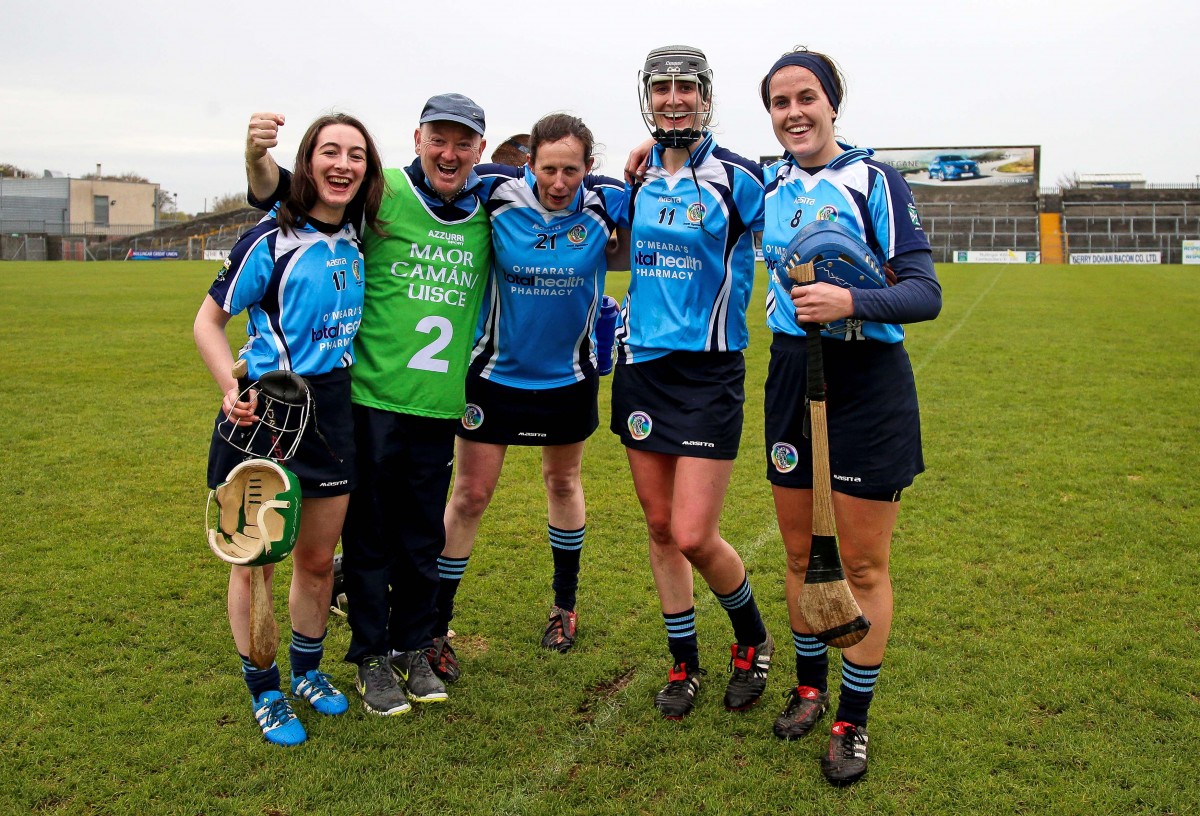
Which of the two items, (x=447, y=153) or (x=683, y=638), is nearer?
(x=447, y=153)

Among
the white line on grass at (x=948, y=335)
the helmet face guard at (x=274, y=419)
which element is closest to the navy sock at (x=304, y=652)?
the helmet face guard at (x=274, y=419)

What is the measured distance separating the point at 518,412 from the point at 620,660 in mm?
1124

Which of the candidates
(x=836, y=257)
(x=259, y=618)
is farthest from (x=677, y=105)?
(x=259, y=618)

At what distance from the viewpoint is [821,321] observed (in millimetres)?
2895

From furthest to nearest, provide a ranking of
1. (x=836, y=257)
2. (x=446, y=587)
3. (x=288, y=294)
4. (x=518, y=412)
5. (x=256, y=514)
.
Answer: (x=446, y=587) → (x=518, y=412) → (x=288, y=294) → (x=256, y=514) → (x=836, y=257)

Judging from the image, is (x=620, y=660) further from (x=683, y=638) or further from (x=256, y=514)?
(x=256, y=514)

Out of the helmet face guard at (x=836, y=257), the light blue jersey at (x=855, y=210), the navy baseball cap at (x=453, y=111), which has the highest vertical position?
the navy baseball cap at (x=453, y=111)

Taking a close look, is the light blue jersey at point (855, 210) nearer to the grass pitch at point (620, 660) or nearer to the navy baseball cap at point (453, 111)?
the navy baseball cap at point (453, 111)

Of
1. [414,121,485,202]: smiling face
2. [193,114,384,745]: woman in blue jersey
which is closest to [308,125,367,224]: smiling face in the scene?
[193,114,384,745]: woman in blue jersey

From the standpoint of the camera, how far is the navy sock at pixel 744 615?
3771 mm

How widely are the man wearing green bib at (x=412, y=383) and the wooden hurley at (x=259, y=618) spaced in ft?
1.40

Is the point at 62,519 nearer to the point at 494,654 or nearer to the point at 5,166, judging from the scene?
the point at 494,654

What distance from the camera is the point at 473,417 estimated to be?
4055 mm

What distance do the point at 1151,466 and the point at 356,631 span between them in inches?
237
